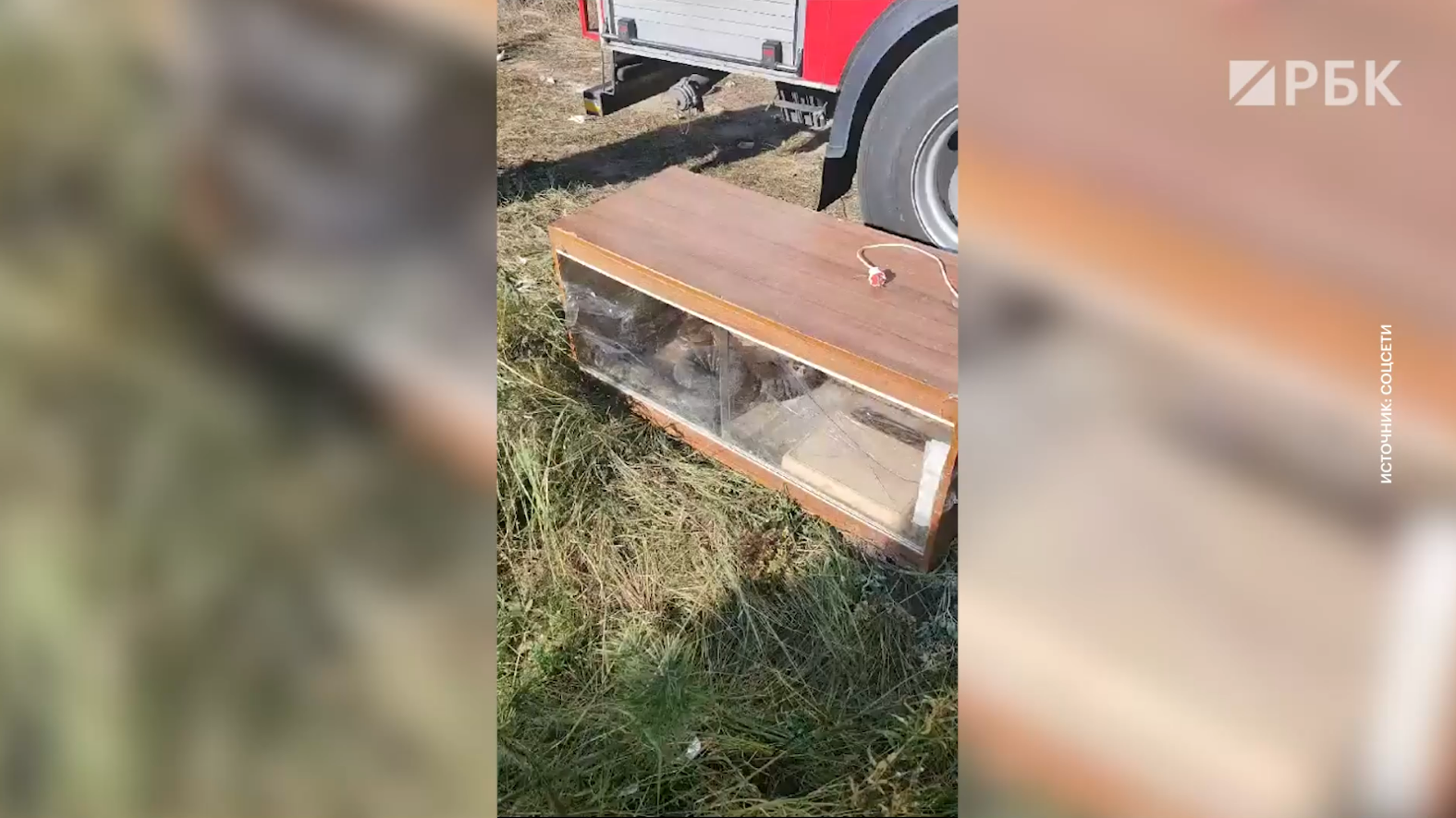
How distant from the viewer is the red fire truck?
2.28m

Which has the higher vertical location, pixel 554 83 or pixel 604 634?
pixel 554 83

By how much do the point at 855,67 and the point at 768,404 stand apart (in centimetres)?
99

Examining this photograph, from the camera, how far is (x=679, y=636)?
5.90 ft

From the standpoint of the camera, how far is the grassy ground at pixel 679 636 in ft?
4.80

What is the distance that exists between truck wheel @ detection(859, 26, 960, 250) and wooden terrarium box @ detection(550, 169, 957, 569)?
0.31 metres
